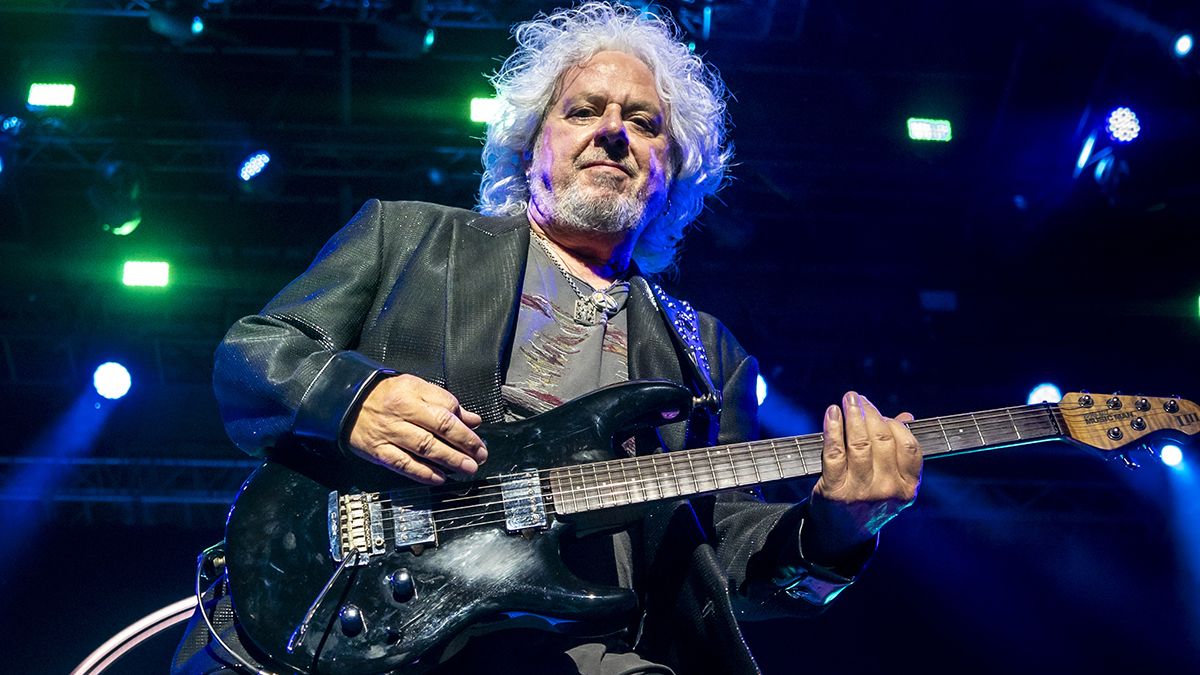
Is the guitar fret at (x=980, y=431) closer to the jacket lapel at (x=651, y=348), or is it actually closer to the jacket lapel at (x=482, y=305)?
the jacket lapel at (x=651, y=348)

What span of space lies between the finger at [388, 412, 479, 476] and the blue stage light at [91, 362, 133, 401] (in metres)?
6.06

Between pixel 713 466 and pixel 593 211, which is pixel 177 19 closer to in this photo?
pixel 593 211

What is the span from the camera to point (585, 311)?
3016 mm

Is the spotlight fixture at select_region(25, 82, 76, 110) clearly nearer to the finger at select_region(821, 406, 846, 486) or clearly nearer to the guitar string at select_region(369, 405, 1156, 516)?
the guitar string at select_region(369, 405, 1156, 516)

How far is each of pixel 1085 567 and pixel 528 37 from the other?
6.57 m

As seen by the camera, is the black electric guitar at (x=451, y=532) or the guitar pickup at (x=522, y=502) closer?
the black electric guitar at (x=451, y=532)

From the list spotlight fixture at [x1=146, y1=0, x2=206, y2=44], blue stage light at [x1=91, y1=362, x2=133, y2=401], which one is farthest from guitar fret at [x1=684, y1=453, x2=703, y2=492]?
blue stage light at [x1=91, y1=362, x2=133, y2=401]

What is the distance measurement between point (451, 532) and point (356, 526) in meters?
0.22

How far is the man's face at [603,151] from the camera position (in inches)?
128

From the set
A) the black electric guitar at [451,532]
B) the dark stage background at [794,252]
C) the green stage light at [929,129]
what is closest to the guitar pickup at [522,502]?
the black electric guitar at [451,532]

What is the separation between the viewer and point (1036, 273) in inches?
321

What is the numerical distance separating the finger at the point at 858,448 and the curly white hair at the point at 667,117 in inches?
58.3

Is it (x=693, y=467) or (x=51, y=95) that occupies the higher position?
(x=51, y=95)

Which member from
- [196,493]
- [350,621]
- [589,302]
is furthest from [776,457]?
[196,493]
